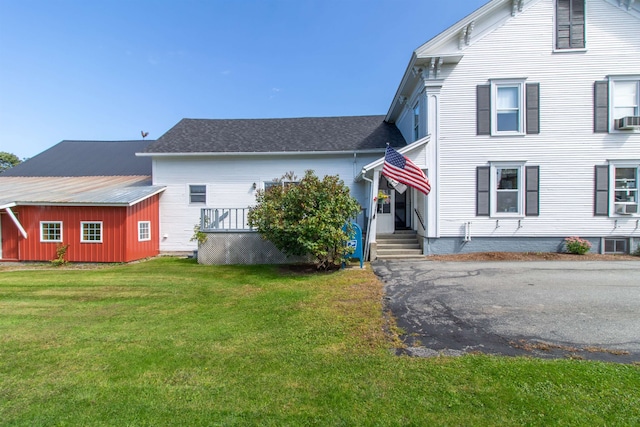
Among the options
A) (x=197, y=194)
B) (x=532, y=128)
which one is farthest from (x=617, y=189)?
(x=197, y=194)

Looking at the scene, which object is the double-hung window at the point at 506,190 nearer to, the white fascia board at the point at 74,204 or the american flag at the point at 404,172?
the american flag at the point at 404,172

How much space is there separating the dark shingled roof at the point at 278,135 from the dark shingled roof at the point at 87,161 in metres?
4.93

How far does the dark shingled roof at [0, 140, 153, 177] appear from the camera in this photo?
1802 centimetres

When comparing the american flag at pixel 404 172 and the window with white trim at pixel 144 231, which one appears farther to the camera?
the window with white trim at pixel 144 231

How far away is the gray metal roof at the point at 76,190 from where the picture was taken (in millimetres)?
11336

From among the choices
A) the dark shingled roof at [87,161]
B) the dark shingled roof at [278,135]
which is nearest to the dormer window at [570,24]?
the dark shingled roof at [278,135]

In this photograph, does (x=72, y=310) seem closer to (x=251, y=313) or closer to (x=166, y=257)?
(x=251, y=313)

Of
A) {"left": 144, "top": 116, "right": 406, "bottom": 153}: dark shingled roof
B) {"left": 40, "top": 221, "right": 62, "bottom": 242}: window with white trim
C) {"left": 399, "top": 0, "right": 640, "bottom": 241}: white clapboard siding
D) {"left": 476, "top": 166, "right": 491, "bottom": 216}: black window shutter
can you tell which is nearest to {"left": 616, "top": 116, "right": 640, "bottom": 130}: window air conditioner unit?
{"left": 399, "top": 0, "right": 640, "bottom": 241}: white clapboard siding

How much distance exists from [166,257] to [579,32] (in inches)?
703

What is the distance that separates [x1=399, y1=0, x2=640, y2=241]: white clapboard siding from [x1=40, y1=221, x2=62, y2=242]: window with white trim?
14119 millimetres

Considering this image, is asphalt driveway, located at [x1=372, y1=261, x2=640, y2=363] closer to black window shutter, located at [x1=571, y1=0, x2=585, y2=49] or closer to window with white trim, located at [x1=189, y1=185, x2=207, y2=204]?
black window shutter, located at [x1=571, y1=0, x2=585, y2=49]

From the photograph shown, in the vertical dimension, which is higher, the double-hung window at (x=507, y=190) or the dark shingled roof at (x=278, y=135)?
the dark shingled roof at (x=278, y=135)

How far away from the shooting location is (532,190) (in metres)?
10.8

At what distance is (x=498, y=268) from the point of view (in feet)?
28.1
